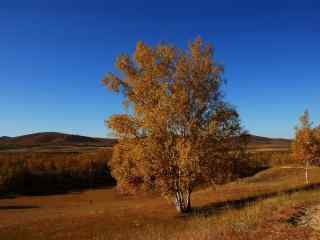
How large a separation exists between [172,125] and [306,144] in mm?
28678

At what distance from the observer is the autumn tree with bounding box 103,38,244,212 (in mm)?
25500

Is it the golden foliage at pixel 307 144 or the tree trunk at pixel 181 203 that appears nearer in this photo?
the tree trunk at pixel 181 203

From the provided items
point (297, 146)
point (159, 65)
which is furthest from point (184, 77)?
point (297, 146)

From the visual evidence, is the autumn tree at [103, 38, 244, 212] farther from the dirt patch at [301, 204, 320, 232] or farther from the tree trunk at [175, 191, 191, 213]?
the dirt patch at [301, 204, 320, 232]

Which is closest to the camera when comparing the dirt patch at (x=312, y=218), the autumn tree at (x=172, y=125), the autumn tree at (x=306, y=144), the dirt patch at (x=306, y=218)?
the dirt patch at (x=312, y=218)

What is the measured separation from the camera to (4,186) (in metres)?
95.9

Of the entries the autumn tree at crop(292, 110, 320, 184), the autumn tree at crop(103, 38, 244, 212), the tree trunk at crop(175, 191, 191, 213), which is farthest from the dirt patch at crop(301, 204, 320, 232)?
the autumn tree at crop(292, 110, 320, 184)

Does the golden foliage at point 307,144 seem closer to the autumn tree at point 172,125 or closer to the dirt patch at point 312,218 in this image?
the autumn tree at point 172,125

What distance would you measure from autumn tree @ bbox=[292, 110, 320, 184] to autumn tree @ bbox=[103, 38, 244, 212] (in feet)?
76.6

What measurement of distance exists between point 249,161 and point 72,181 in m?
97.3

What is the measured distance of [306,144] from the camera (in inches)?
1843

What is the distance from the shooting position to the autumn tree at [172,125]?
2550 centimetres

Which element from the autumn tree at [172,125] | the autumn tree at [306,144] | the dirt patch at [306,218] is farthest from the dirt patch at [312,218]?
the autumn tree at [306,144]

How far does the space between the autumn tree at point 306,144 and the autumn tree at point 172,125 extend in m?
23.4
